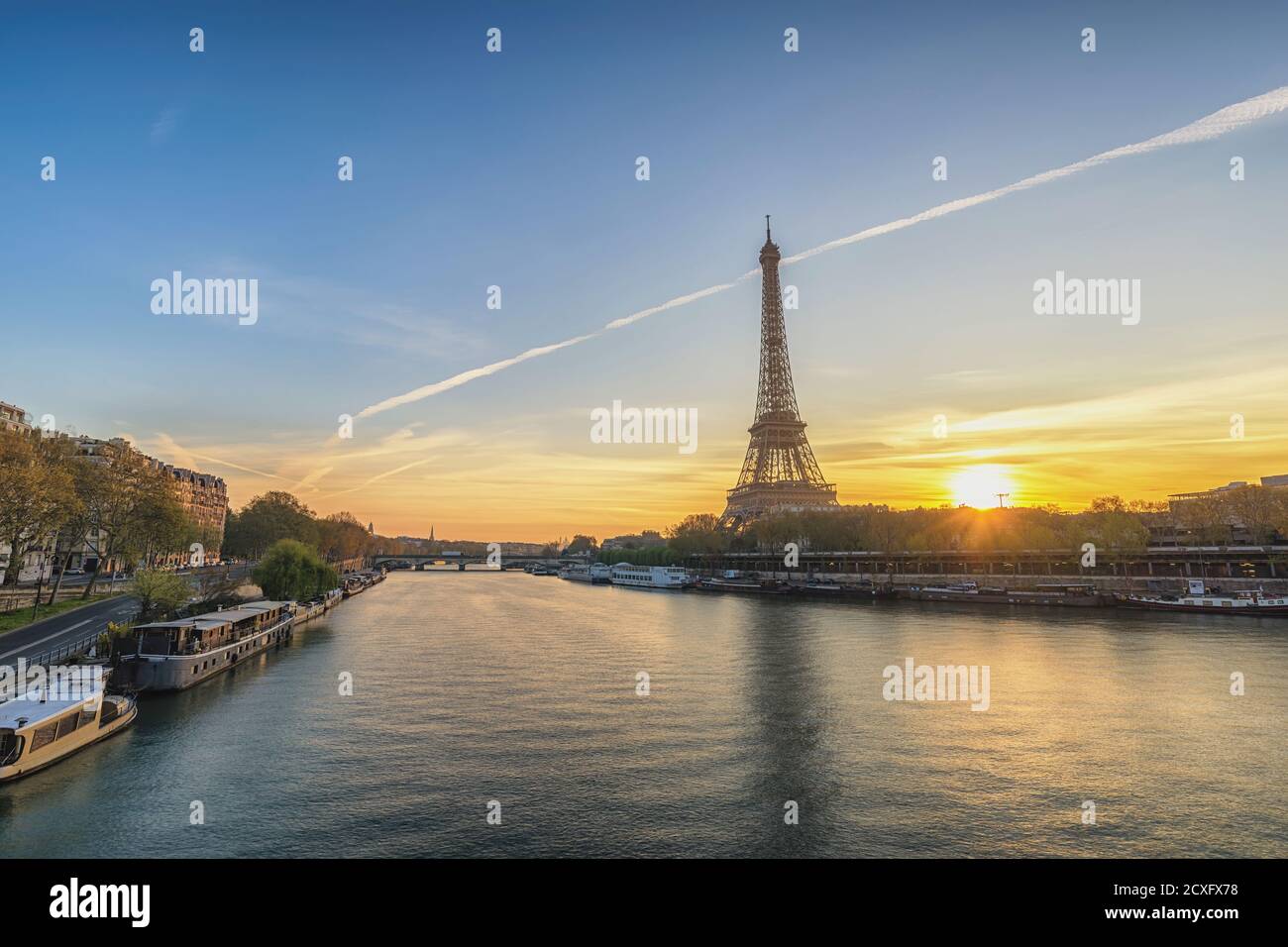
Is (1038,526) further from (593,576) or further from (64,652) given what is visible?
(64,652)

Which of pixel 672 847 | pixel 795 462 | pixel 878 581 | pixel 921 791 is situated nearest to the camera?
pixel 672 847

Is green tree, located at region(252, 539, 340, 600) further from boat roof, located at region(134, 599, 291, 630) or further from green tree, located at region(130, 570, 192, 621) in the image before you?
green tree, located at region(130, 570, 192, 621)

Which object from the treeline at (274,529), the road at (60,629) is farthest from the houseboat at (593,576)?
the road at (60,629)

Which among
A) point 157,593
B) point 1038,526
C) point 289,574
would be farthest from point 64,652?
point 1038,526

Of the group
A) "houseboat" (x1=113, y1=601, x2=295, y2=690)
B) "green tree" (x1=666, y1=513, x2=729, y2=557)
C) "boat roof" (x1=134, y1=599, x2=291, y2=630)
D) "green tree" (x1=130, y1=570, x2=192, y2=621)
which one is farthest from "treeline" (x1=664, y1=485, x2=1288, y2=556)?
"green tree" (x1=130, y1=570, x2=192, y2=621)

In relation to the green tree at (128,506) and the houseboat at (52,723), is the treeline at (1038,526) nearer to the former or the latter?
the green tree at (128,506)

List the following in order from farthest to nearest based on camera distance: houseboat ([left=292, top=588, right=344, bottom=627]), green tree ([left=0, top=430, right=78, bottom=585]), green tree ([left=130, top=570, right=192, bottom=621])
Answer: houseboat ([left=292, top=588, right=344, bottom=627]) → green tree ([left=130, top=570, right=192, bottom=621]) → green tree ([left=0, top=430, right=78, bottom=585])
